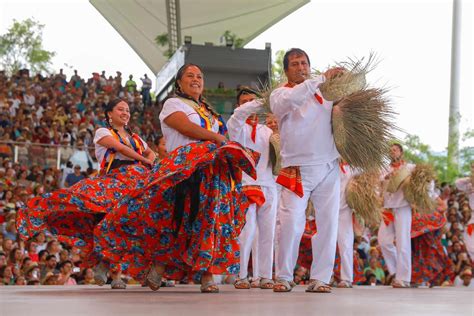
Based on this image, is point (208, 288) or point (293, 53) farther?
point (293, 53)

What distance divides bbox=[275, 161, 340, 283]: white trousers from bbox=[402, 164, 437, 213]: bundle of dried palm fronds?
3.29 metres

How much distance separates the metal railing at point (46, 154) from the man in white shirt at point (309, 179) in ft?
25.8

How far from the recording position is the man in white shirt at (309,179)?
219 inches

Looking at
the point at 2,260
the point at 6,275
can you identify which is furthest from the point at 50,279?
the point at 2,260

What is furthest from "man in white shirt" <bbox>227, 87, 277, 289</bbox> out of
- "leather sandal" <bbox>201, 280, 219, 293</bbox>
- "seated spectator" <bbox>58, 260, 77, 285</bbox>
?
"seated spectator" <bbox>58, 260, 77, 285</bbox>

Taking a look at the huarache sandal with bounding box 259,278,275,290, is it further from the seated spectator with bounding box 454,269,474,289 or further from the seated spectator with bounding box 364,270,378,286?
A: the seated spectator with bounding box 454,269,474,289

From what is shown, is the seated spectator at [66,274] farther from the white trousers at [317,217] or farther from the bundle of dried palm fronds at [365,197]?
the white trousers at [317,217]

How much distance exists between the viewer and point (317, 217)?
18.4 ft

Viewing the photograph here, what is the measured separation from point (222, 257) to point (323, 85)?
4.49 feet

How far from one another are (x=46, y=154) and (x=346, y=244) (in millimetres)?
6363

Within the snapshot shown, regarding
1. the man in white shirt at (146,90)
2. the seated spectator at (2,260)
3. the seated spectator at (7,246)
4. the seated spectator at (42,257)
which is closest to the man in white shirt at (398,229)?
the seated spectator at (42,257)

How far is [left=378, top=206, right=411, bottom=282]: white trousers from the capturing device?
8.68 metres

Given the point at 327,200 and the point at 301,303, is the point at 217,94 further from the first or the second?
the point at 301,303

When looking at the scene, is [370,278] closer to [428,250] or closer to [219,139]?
[428,250]
